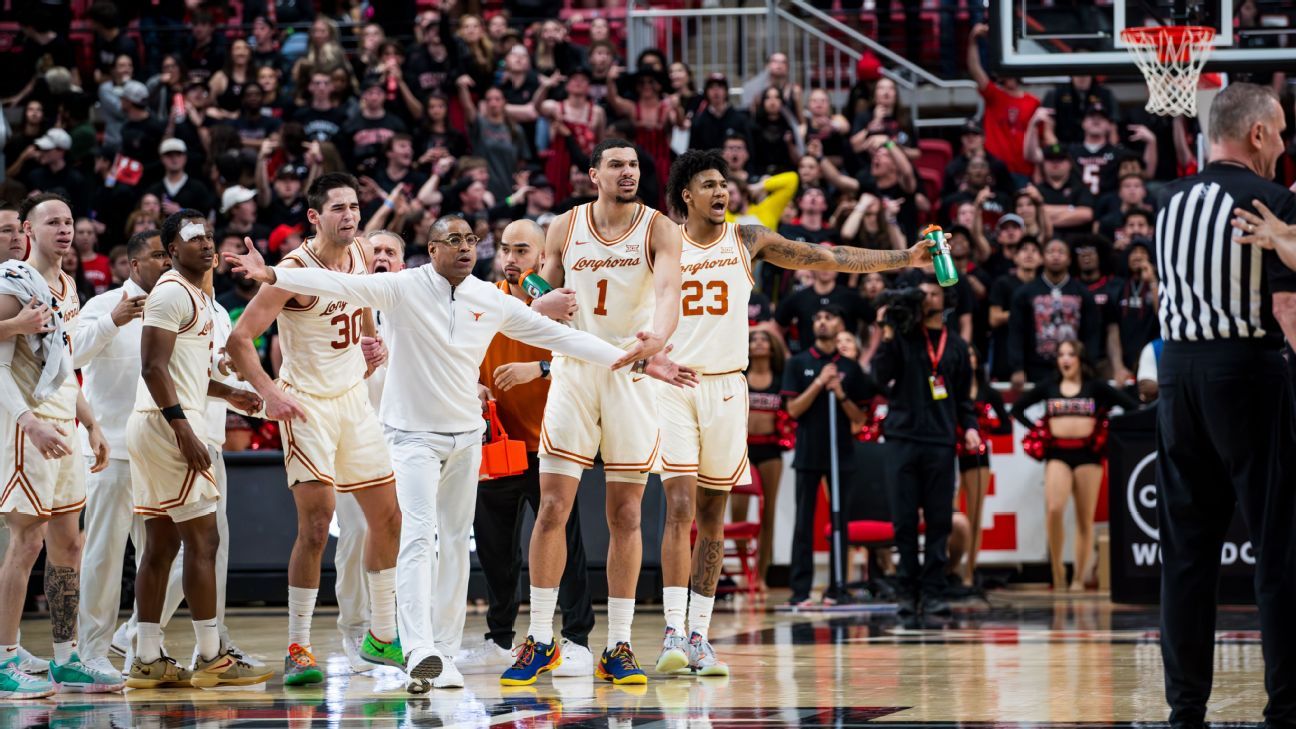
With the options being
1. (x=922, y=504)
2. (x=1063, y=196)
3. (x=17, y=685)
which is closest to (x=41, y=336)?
(x=17, y=685)

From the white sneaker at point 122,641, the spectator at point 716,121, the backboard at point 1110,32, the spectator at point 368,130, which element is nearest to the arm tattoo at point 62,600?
the white sneaker at point 122,641

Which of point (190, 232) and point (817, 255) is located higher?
point (190, 232)

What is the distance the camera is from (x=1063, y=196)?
17.7 metres

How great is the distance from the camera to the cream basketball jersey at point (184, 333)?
27.2ft

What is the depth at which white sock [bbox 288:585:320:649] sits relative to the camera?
28.5 ft

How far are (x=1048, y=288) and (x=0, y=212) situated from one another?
9.91 m

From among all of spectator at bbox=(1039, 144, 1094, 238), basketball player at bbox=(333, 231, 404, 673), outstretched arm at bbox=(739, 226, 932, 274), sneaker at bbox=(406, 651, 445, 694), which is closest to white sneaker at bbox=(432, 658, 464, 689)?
sneaker at bbox=(406, 651, 445, 694)

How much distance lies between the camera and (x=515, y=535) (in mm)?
9922

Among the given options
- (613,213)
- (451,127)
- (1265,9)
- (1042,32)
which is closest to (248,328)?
(613,213)

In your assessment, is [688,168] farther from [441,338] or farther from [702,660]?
[702,660]

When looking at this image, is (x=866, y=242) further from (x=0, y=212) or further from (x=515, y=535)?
(x=0, y=212)

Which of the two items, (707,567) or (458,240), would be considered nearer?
(458,240)

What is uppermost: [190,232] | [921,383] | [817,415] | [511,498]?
[190,232]

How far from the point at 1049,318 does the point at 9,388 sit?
10.1 metres
